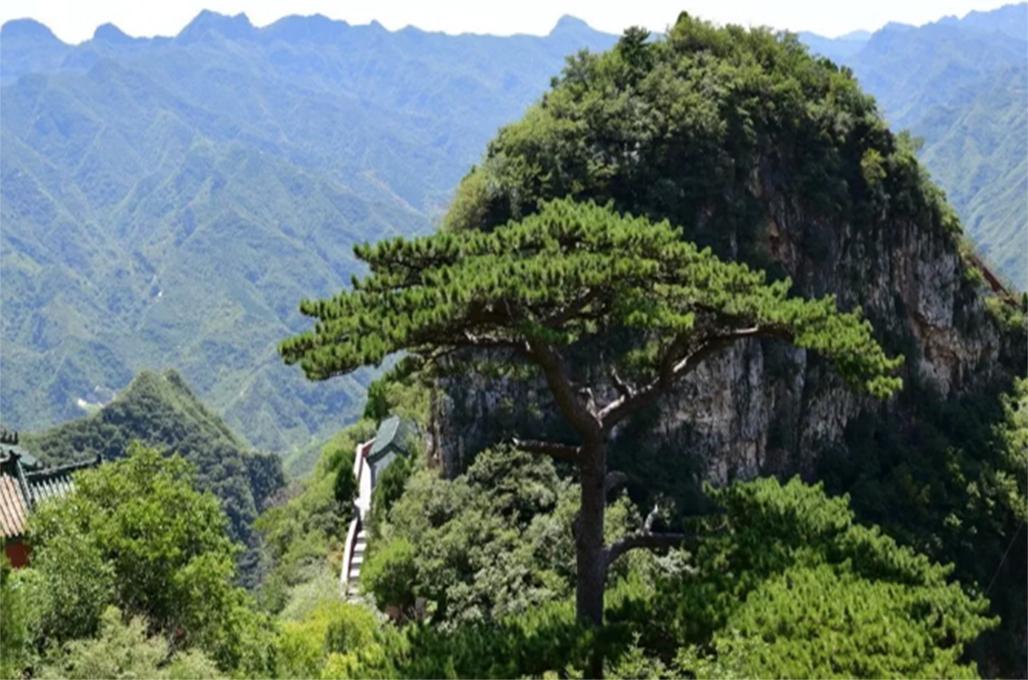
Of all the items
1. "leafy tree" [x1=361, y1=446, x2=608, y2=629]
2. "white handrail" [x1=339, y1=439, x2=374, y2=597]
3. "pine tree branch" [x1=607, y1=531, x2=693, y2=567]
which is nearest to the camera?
"pine tree branch" [x1=607, y1=531, x2=693, y2=567]

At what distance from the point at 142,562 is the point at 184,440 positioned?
6808cm

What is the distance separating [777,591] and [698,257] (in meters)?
3.56

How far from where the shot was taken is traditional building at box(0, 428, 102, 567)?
52.0 ft

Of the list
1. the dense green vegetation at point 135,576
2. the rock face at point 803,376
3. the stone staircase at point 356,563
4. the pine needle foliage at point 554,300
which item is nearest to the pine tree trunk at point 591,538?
the pine needle foliage at point 554,300

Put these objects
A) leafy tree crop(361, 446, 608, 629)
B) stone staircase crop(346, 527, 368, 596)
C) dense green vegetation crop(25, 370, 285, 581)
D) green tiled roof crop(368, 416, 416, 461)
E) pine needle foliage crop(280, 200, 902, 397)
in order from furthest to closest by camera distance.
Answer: dense green vegetation crop(25, 370, 285, 581)
green tiled roof crop(368, 416, 416, 461)
stone staircase crop(346, 527, 368, 596)
leafy tree crop(361, 446, 608, 629)
pine needle foliage crop(280, 200, 902, 397)

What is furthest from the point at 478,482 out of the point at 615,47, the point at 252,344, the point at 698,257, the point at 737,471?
the point at 252,344

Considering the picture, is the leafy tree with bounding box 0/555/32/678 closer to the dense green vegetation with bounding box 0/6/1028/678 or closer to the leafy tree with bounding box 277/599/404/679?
the dense green vegetation with bounding box 0/6/1028/678

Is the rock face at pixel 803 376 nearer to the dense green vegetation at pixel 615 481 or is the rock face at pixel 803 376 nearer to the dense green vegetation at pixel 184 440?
the dense green vegetation at pixel 615 481

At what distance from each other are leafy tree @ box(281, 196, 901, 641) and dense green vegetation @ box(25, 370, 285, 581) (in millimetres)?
60557

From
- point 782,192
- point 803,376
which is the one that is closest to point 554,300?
point 803,376

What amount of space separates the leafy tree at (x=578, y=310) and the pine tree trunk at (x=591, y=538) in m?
0.01

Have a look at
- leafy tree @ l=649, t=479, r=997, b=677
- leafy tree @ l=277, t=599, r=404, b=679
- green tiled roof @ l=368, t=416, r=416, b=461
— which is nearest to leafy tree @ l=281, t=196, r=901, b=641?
leafy tree @ l=649, t=479, r=997, b=677

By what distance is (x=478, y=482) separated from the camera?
21453mm

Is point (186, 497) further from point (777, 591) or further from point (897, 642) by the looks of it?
point (897, 642)
